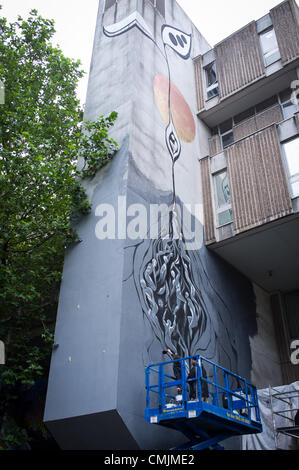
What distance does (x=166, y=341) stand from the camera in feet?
42.5

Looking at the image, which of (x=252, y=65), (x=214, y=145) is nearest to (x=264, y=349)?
(x=214, y=145)

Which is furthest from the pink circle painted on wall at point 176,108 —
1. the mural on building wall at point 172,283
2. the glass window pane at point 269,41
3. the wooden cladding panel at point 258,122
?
the glass window pane at point 269,41

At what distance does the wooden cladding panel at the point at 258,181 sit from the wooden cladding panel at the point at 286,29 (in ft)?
13.1

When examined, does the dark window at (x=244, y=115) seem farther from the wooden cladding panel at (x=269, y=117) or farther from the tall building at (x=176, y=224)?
the wooden cladding panel at (x=269, y=117)

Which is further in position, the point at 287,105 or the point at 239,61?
the point at 239,61

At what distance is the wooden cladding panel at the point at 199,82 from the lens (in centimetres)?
2078

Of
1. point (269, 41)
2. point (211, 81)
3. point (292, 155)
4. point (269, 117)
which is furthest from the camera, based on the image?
point (211, 81)

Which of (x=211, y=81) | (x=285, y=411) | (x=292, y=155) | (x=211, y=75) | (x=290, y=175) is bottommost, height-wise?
(x=285, y=411)

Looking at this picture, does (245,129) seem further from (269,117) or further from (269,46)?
(269,46)

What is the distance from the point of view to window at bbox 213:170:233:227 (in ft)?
56.5

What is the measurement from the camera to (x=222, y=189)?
59.0 feet

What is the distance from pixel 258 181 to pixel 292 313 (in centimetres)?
698

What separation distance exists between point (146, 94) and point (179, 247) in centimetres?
632
